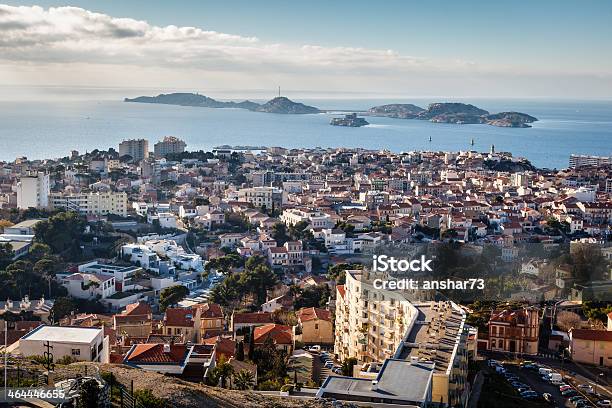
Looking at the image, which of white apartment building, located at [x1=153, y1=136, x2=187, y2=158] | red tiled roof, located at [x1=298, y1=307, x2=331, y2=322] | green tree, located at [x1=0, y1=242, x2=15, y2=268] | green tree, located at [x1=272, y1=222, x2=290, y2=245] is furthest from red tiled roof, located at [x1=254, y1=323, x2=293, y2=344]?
white apartment building, located at [x1=153, y1=136, x2=187, y2=158]

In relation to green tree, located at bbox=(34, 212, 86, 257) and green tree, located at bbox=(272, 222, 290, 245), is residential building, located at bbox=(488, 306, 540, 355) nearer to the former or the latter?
green tree, located at bbox=(272, 222, 290, 245)

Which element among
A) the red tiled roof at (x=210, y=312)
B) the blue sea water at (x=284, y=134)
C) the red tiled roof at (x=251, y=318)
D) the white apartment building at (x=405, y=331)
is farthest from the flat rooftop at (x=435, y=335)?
the blue sea water at (x=284, y=134)

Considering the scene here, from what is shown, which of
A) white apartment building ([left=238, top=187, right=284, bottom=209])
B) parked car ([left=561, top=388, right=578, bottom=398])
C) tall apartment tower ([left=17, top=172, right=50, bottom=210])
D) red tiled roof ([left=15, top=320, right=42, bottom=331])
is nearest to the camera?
parked car ([left=561, top=388, right=578, bottom=398])

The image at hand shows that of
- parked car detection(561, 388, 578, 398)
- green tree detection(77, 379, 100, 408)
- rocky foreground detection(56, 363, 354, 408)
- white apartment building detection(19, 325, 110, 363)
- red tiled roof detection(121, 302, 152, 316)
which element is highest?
green tree detection(77, 379, 100, 408)

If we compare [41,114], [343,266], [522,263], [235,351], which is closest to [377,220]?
[343,266]

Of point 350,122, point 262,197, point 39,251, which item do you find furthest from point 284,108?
point 39,251

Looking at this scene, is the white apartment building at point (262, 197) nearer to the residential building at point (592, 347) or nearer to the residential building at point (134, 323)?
the residential building at point (134, 323)

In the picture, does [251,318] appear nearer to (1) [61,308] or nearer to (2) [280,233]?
(1) [61,308]
